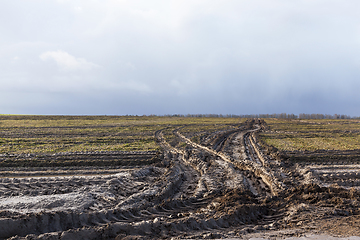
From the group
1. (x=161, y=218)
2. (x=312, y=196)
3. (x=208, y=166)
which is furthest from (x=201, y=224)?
(x=208, y=166)

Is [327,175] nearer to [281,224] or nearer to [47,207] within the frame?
[281,224]

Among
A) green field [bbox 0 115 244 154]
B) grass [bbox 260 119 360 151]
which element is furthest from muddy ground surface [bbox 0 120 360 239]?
grass [bbox 260 119 360 151]

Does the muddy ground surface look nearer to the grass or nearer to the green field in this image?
the green field

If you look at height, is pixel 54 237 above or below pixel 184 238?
above

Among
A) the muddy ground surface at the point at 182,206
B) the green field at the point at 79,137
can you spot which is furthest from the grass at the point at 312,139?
the green field at the point at 79,137

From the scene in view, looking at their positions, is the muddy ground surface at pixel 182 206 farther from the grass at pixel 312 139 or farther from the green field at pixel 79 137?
the grass at pixel 312 139

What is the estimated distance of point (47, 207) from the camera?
608cm

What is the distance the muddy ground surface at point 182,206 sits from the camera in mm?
4719

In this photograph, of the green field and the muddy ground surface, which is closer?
the muddy ground surface

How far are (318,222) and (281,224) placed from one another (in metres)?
0.95

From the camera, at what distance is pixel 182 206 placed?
259 inches

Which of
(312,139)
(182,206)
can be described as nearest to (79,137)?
(182,206)

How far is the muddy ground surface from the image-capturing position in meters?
4.72

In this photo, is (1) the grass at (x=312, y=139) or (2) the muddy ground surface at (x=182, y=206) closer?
(2) the muddy ground surface at (x=182, y=206)
